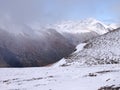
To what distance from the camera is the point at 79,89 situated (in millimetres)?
24250

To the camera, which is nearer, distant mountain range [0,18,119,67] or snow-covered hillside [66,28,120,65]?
snow-covered hillside [66,28,120,65]

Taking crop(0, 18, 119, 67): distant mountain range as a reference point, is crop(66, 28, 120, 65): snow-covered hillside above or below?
below

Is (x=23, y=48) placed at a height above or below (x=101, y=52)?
above

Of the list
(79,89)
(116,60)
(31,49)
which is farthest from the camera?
(31,49)

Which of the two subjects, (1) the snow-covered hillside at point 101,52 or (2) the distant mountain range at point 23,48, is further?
(2) the distant mountain range at point 23,48

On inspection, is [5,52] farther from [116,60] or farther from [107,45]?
[116,60]

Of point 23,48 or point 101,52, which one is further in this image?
point 23,48

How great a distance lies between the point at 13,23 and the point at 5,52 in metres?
49.6

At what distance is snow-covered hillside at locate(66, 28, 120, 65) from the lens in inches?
2313

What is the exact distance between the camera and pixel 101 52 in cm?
6444

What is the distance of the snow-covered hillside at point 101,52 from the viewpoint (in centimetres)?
5874

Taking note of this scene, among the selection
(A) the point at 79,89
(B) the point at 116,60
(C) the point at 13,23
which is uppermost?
(C) the point at 13,23

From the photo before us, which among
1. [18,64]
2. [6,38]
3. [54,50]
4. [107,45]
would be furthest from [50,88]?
[54,50]

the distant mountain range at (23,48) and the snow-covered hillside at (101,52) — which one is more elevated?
the distant mountain range at (23,48)
